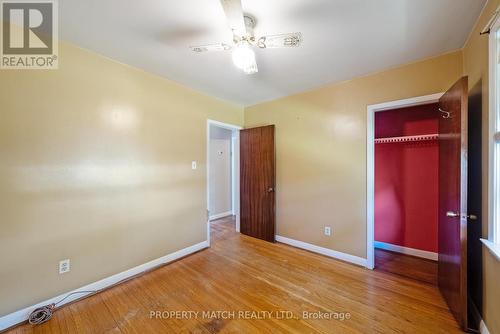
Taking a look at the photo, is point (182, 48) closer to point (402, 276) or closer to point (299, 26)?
point (299, 26)

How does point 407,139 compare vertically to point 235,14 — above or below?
below

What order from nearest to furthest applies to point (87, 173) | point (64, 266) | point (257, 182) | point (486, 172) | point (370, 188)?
point (486, 172) < point (64, 266) < point (87, 173) < point (370, 188) < point (257, 182)

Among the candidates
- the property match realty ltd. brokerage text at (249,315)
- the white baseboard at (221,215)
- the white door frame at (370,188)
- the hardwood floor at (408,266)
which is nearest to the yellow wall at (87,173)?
the property match realty ltd. brokerage text at (249,315)

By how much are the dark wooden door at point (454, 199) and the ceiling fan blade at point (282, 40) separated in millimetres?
1312

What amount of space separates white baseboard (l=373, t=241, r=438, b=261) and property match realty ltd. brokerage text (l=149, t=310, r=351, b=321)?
1.78 meters

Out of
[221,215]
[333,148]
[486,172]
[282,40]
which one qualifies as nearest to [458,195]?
[486,172]

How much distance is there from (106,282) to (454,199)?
3375 millimetres

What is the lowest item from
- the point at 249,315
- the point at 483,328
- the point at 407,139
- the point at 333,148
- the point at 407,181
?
the point at 249,315

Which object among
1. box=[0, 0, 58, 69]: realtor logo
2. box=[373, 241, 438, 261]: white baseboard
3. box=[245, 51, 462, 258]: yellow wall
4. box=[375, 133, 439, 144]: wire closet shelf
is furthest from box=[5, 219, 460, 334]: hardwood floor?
box=[0, 0, 58, 69]: realtor logo

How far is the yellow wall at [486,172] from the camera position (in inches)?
51.1

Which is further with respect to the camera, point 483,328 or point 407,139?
point 407,139

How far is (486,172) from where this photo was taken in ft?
4.72

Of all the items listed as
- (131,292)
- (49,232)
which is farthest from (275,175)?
(49,232)

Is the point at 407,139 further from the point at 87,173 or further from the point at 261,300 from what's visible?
the point at 87,173
